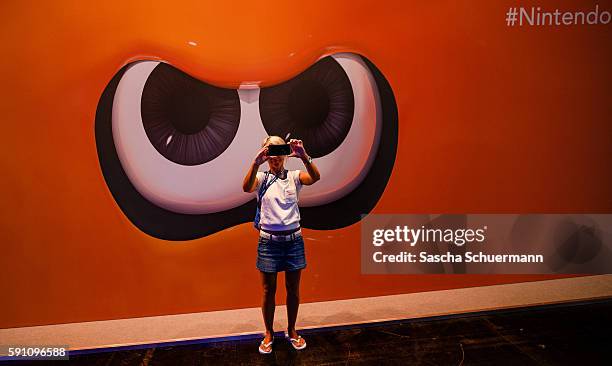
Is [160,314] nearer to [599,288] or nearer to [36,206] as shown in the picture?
[36,206]

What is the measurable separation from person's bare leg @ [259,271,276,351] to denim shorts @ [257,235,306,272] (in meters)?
0.07

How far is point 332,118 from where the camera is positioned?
3.07 metres

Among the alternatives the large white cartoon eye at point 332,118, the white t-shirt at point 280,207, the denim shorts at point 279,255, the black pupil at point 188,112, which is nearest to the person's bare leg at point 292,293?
the denim shorts at point 279,255

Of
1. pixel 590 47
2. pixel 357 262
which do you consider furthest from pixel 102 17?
pixel 590 47

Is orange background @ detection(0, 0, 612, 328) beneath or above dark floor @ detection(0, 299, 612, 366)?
above

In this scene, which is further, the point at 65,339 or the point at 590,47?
the point at 590,47

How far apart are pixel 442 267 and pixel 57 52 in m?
3.39

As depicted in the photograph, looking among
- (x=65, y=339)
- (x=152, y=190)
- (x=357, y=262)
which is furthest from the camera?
(x=357, y=262)

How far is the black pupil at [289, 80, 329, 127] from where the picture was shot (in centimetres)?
303

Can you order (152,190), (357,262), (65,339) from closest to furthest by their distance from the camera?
(65,339) → (152,190) → (357,262)

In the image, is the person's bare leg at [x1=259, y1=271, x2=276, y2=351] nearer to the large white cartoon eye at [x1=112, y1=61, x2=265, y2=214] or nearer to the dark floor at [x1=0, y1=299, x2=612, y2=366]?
the dark floor at [x1=0, y1=299, x2=612, y2=366]

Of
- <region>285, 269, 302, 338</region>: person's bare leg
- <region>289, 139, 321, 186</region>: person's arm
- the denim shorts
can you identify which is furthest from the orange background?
<region>289, 139, 321, 186</region>: person's arm

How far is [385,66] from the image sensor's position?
3119 mm

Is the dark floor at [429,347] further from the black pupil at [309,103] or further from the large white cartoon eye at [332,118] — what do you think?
the black pupil at [309,103]
